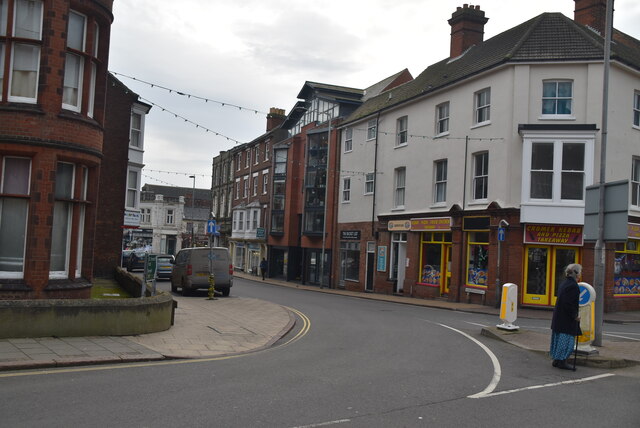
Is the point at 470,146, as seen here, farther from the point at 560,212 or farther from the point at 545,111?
the point at 560,212

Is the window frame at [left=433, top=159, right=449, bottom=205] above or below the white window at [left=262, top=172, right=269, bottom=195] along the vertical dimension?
below

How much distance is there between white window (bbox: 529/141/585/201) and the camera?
2141 cm

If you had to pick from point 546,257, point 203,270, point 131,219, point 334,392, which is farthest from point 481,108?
point 334,392

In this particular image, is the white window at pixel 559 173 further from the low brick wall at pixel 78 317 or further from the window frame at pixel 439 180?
the low brick wall at pixel 78 317

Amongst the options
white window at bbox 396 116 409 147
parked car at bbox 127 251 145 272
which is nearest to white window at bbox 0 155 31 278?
white window at bbox 396 116 409 147

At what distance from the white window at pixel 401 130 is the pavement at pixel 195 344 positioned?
15.3 metres

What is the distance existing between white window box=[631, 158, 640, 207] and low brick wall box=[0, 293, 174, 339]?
62.8ft

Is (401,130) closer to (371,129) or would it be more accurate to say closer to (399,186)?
(399,186)

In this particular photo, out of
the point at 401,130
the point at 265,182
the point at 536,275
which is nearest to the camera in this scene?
the point at 536,275

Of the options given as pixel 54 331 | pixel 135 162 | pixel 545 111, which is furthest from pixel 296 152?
pixel 54 331

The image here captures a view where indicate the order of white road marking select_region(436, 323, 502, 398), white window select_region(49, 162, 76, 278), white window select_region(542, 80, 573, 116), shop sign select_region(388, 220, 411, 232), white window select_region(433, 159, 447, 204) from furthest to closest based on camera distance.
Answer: shop sign select_region(388, 220, 411, 232) → white window select_region(433, 159, 447, 204) → white window select_region(542, 80, 573, 116) → white window select_region(49, 162, 76, 278) → white road marking select_region(436, 323, 502, 398)

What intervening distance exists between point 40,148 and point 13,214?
1.41 m

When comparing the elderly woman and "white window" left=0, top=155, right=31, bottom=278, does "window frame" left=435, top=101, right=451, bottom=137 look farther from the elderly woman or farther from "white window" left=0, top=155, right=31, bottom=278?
"white window" left=0, top=155, right=31, bottom=278

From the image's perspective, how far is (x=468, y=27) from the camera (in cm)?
2994
